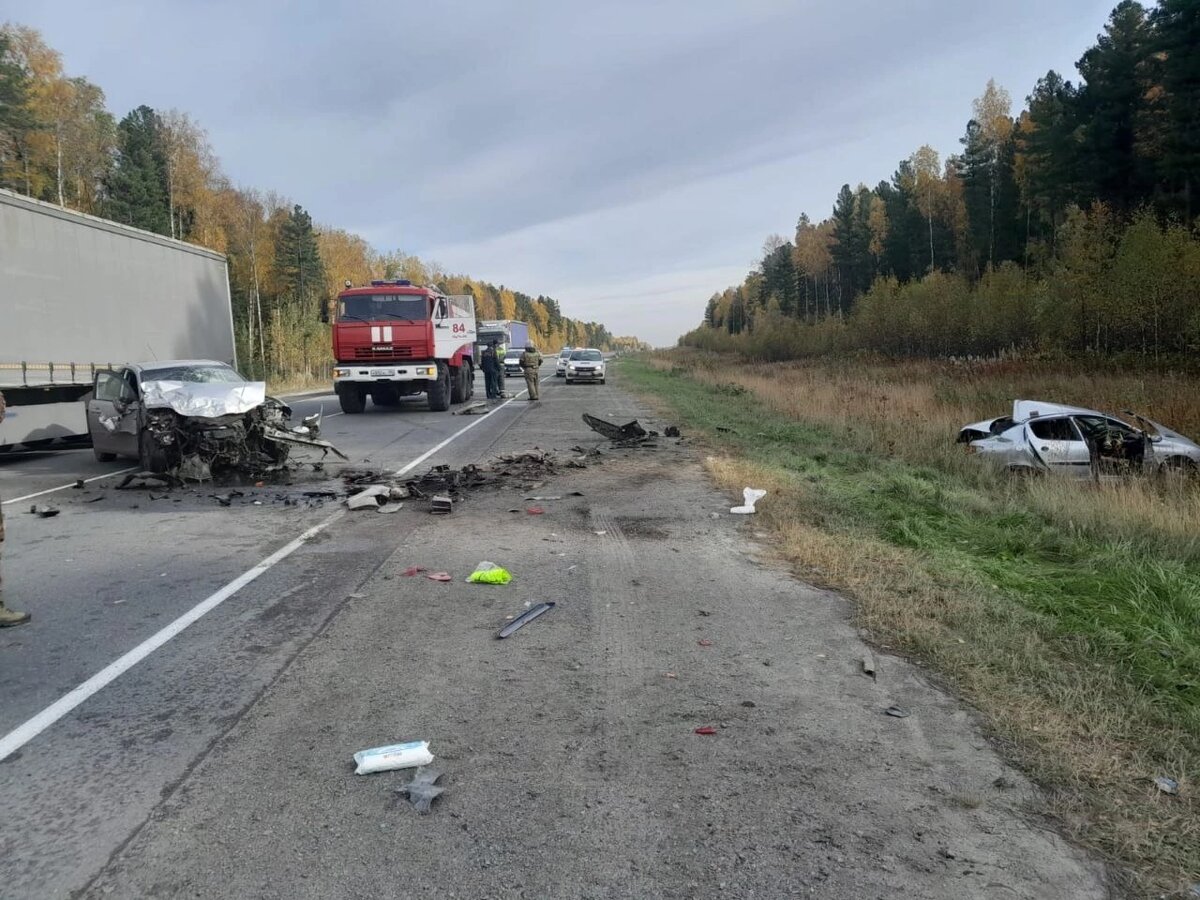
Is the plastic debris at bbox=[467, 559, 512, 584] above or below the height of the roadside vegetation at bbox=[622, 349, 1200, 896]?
above

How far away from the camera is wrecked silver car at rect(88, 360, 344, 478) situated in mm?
10109

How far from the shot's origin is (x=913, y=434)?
16.2 m

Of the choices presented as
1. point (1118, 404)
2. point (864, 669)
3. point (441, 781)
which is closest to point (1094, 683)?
point (864, 669)

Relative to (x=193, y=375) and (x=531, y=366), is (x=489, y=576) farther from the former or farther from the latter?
(x=531, y=366)

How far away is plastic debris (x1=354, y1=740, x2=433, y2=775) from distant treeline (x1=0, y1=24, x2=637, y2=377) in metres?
18.7

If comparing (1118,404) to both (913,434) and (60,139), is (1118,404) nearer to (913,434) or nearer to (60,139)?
(913,434)

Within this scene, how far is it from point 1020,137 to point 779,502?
64.7m

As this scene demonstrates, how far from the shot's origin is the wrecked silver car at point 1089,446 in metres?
11.2

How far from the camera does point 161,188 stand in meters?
49.3

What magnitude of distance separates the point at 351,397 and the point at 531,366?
6.28m

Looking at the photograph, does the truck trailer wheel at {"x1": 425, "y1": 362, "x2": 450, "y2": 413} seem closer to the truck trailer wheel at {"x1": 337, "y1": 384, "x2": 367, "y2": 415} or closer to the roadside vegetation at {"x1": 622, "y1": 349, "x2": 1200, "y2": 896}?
the truck trailer wheel at {"x1": 337, "y1": 384, "x2": 367, "y2": 415}

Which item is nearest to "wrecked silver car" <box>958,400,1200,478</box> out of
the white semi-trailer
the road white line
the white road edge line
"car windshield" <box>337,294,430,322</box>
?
the white road edge line

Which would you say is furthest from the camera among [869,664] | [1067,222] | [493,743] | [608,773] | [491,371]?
[1067,222]

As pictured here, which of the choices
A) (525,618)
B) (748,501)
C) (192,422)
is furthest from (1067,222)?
(525,618)
